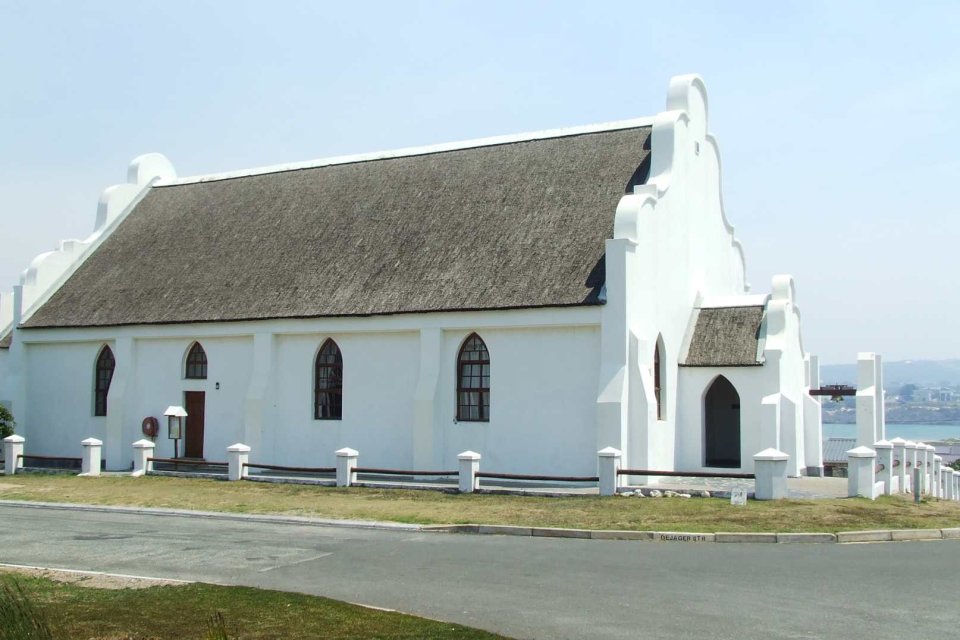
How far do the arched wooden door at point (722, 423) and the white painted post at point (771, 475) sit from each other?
10433 millimetres

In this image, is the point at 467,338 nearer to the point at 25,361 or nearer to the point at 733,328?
the point at 733,328

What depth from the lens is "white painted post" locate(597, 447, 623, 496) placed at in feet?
77.6

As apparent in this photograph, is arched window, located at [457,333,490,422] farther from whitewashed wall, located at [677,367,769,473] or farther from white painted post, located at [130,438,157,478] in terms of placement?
white painted post, located at [130,438,157,478]

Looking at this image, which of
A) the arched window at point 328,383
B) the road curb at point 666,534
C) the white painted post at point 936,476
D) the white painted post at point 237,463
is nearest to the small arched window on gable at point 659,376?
the white painted post at point 936,476

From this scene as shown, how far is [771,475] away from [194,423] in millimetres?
19238

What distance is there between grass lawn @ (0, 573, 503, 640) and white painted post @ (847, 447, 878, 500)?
14511mm

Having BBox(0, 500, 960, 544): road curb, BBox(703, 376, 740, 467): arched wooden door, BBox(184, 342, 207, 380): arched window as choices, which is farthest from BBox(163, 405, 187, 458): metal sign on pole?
BBox(703, 376, 740, 467): arched wooden door

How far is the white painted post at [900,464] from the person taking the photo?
25469 mm

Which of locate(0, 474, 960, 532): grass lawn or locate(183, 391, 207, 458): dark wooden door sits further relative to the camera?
locate(183, 391, 207, 458): dark wooden door

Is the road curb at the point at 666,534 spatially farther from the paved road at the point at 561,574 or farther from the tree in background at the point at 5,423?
the tree in background at the point at 5,423

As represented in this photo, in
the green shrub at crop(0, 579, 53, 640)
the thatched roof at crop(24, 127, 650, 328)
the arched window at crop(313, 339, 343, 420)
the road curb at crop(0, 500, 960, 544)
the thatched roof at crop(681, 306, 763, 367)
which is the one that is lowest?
the road curb at crop(0, 500, 960, 544)

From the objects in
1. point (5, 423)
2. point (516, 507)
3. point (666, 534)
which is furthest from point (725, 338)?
point (5, 423)

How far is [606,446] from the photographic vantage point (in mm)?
25438

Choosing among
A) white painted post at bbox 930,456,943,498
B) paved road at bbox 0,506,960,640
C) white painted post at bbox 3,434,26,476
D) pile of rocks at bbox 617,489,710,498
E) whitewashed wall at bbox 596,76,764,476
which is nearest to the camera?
paved road at bbox 0,506,960,640
